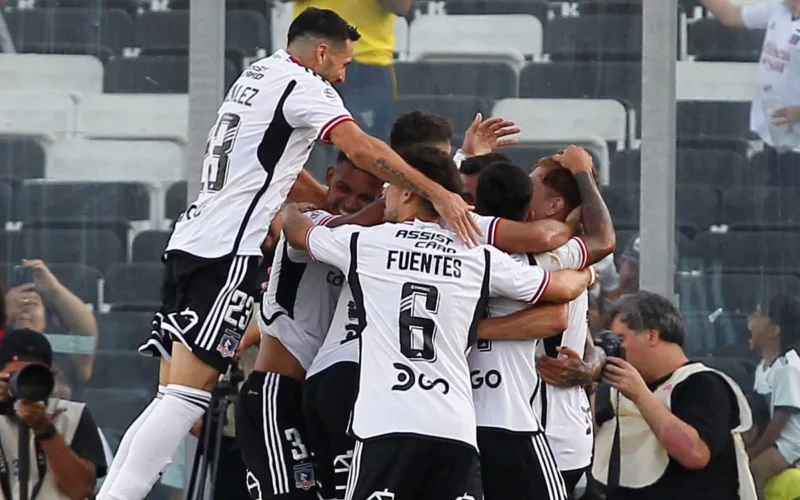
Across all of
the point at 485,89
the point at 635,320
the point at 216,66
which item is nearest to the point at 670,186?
the point at 485,89

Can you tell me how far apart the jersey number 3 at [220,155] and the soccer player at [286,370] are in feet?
1.06

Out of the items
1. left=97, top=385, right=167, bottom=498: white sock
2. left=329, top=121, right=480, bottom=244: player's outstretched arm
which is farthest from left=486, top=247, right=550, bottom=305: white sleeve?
left=97, top=385, right=167, bottom=498: white sock

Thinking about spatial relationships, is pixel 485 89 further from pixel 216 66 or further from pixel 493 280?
pixel 493 280

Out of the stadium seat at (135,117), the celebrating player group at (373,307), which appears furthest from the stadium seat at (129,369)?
the celebrating player group at (373,307)

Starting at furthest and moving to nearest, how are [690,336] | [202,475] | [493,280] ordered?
[690,336], [202,475], [493,280]

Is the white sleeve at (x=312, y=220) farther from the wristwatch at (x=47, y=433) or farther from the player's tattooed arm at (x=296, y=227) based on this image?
the wristwatch at (x=47, y=433)

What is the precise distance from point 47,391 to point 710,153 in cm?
336

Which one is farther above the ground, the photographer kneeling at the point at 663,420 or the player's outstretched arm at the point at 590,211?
the player's outstretched arm at the point at 590,211

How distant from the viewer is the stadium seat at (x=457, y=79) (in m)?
7.68

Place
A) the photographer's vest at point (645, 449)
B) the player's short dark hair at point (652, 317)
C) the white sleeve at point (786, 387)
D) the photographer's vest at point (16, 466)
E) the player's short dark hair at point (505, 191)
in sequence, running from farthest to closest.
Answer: the white sleeve at point (786, 387), the photographer's vest at point (16, 466), the player's short dark hair at point (652, 317), the photographer's vest at point (645, 449), the player's short dark hair at point (505, 191)

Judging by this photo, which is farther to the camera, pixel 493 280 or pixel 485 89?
pixel 485 89

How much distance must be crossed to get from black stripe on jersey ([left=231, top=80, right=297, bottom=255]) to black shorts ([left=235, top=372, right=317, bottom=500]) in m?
0.53

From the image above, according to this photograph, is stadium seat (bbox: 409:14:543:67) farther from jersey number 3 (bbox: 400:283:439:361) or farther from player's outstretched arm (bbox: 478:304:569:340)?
jersey number 3 (bbox: 400:283:439:361)

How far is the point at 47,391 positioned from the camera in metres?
6.22
